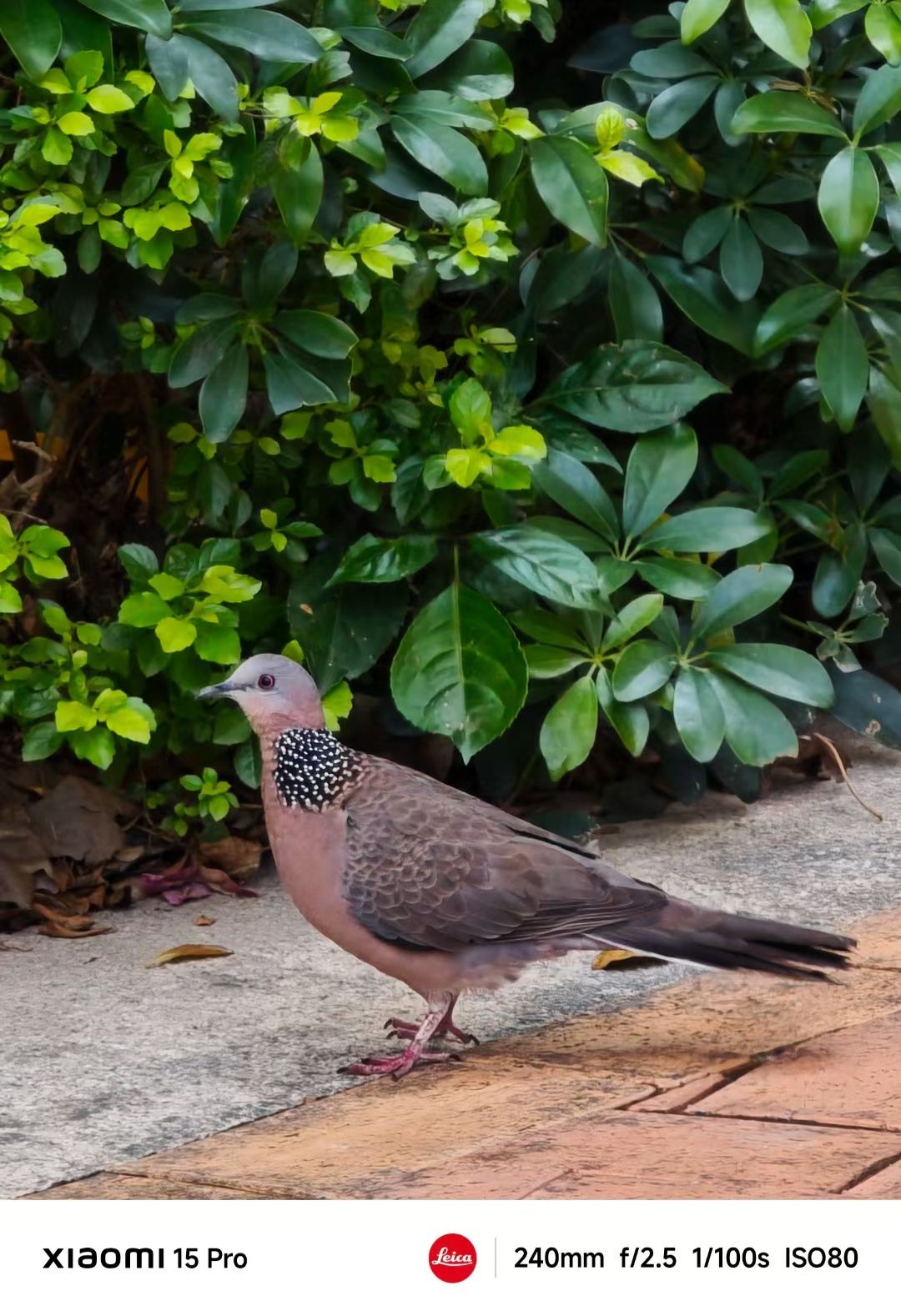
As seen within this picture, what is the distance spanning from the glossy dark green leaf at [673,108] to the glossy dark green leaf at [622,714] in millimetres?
1205

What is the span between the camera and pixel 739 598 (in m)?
3.86

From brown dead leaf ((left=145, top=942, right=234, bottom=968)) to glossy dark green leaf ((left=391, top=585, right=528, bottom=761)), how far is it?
1.96 ft

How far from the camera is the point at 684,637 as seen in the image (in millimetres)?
4086

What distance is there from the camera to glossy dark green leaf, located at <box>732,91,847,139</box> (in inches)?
147

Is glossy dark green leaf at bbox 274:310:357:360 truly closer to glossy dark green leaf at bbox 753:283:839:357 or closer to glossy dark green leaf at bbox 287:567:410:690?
glossy dark green leaf at bbox 287:567:410:690

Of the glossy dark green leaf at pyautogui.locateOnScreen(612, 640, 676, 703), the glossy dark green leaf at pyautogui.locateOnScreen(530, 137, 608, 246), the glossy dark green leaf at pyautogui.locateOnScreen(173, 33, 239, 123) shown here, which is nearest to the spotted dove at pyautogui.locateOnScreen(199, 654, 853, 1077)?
the glossy dark green leaf at pyautogui.locateOnScreen(612, 640, 676, 703)

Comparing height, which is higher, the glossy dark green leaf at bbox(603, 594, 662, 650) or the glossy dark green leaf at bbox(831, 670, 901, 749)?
the glossy dark green leaf at bbox(603, 594, 662, 650)

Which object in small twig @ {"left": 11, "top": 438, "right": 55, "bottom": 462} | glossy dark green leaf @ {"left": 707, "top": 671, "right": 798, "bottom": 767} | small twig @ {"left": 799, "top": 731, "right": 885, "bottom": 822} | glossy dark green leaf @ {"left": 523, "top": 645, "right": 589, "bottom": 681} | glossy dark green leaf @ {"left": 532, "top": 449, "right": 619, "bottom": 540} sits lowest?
small twig @ {"left": 799, "top": 731, "right": 885, "bottom": 822}

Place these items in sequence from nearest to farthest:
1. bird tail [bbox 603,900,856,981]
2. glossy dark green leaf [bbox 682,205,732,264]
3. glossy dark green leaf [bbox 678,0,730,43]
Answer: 1. bird tail [bbox 603,900,856,981]
2. glossy dark green leaf [bbox 678,0,730,43]
3. glossy dark green leaf [bbox 682,205,732,264]

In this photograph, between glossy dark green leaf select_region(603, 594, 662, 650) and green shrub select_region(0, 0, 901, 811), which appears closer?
green shrub select_region(0, 0, 901, 811)

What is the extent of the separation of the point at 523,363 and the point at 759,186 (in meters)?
0.71

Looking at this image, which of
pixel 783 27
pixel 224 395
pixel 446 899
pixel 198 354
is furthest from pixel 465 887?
pixel 783 27
